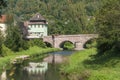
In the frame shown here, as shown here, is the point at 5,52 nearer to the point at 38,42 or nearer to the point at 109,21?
the point at 38,42

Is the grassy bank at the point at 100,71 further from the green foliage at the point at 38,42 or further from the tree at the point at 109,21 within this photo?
the green foliage at the point at 38,42

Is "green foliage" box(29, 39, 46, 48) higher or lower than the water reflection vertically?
higher

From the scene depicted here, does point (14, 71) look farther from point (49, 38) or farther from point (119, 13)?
point (49, 38)

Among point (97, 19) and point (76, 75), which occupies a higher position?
point (97, 19)

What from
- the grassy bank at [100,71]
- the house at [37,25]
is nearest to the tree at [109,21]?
the grassy bank at [100,71]

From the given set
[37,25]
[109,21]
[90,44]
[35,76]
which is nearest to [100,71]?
[109,21]

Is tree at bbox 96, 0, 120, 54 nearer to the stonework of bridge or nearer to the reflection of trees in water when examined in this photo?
the reflection of trees in water

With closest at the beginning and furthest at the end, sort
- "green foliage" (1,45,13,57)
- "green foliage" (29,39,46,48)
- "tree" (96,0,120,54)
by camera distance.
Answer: "tree" (96,0,120,54), "green foliage" (1,45,13,57), "green foliage" (29,39,46,48)

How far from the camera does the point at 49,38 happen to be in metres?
114

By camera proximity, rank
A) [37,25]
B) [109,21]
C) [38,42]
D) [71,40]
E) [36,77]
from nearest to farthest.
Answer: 1. [109,21]
2. [36,77]
3. [38,42]
4. [71,40]
5. [37,25]

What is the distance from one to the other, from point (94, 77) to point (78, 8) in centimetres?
12620

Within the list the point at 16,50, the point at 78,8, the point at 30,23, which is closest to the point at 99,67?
the point at 16,50

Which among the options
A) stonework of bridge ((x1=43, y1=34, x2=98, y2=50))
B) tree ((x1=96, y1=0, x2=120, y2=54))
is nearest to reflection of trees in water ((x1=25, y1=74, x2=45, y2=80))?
tree ((x1=96, y1=0, x2=120, y2=54))

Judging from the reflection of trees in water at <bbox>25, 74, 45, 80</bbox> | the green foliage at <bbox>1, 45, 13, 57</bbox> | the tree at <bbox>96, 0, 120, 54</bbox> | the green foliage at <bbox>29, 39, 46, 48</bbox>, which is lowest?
the reflection of trees in water at <bbox>25, 74, 45, 80</bbox>
